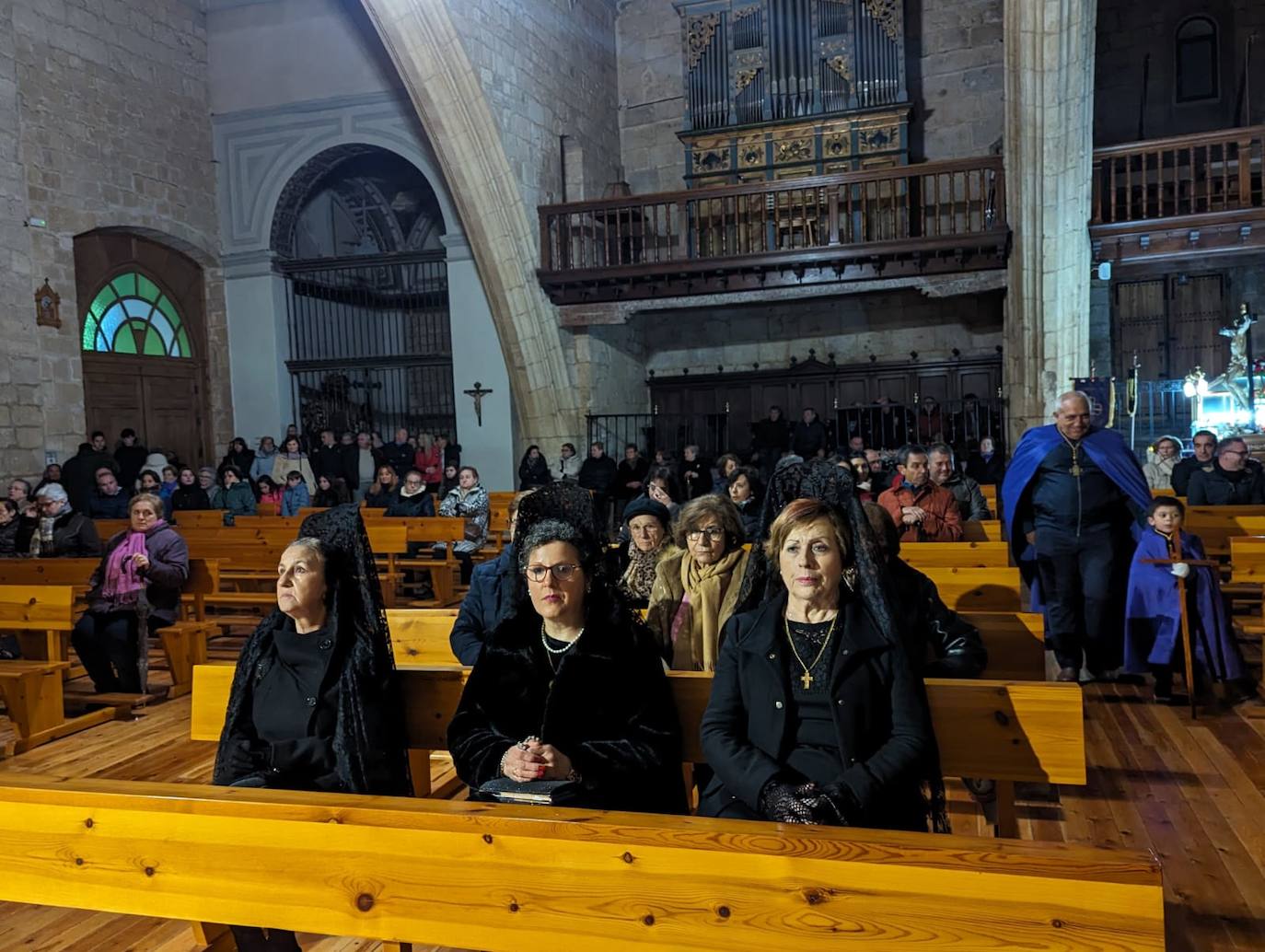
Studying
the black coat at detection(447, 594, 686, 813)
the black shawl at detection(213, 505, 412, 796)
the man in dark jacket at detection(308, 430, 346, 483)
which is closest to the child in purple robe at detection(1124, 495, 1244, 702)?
the black coat at detection(447, 594, 686, 813)

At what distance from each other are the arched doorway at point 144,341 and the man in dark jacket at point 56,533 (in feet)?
20.3

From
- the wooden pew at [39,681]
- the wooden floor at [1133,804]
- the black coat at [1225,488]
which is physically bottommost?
the wooden floor at [1133,804]

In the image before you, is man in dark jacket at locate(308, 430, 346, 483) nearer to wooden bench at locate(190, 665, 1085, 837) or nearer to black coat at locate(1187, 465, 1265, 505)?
black coat at locate(1187, 465, 1265, 505)

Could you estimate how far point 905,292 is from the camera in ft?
48.4

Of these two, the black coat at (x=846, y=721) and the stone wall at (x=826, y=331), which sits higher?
the stone wall at (x=826, y=331)

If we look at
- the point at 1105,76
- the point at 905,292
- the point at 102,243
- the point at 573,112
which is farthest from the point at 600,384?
the point at 1105,76

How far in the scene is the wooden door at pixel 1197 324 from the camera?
42.1 feet

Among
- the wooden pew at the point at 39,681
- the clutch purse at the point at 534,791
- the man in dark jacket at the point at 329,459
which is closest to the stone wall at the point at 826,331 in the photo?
the man in dark jacket at the point at 329,459

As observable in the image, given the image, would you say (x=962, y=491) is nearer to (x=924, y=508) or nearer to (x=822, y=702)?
(x=924, y=508)

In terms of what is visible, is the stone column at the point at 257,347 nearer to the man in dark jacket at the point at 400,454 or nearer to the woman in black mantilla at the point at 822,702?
the man in dark jacket at the point at 400,454

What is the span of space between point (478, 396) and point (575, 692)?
11.8 m

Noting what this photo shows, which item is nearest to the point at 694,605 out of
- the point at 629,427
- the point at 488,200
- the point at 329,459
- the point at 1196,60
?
the point at 488,200

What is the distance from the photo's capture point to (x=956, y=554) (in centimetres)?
492

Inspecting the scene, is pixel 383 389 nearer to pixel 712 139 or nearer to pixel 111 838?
pixel 712 139
